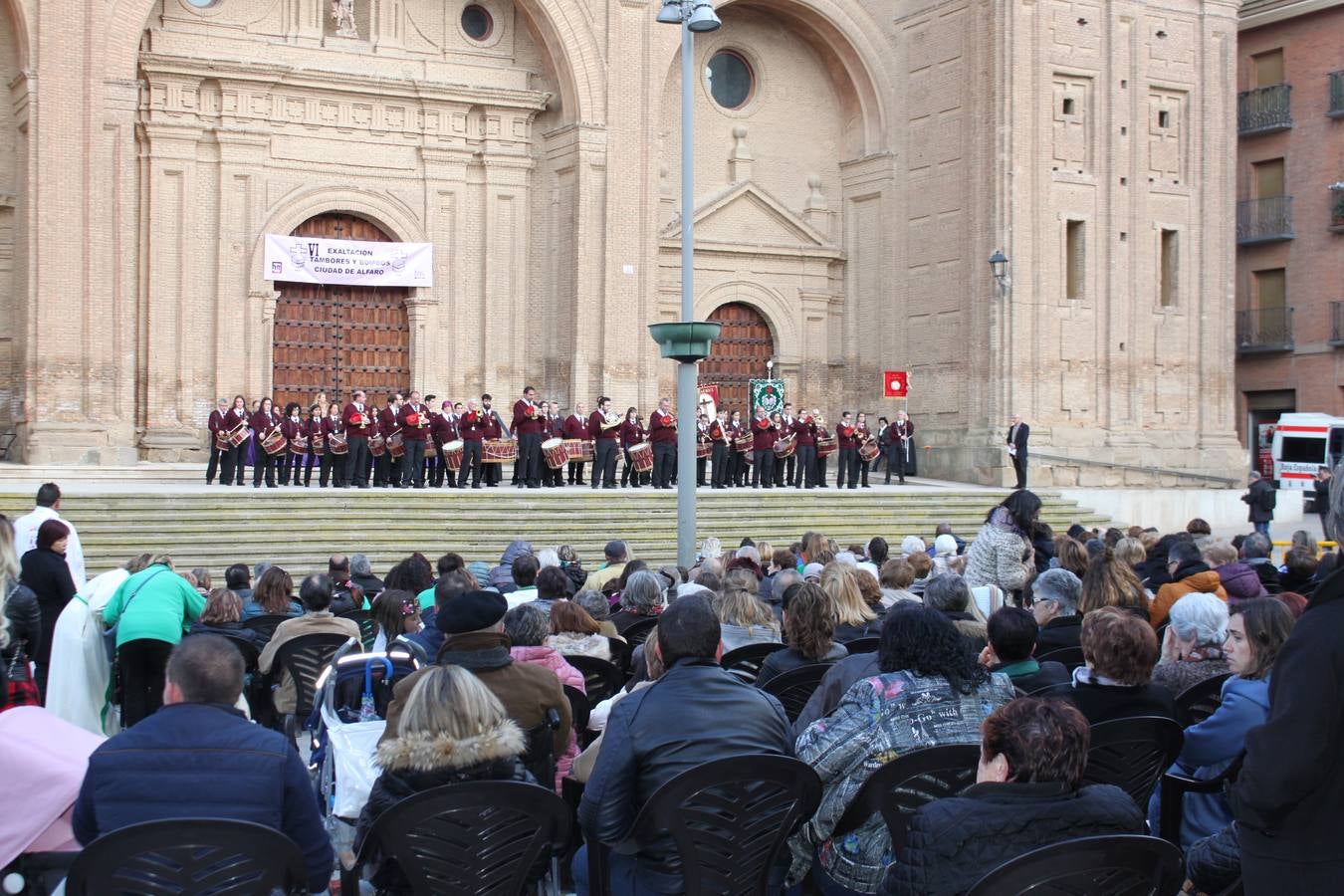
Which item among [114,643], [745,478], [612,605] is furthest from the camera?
[745,478]

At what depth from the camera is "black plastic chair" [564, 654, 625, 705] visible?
7027 millimetres

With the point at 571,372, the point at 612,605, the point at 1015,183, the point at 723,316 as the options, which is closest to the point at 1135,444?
the point at 1015,183

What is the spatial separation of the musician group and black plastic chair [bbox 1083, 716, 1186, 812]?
17291 mm

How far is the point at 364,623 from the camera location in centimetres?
947

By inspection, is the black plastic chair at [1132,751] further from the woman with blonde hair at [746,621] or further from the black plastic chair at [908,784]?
the woman with blonde hair at [746,621]

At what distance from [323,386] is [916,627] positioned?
2255 centimetres

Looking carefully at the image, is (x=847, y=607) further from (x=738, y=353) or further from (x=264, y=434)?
(x=738, y=353)

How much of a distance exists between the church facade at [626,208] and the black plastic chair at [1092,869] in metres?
21.3

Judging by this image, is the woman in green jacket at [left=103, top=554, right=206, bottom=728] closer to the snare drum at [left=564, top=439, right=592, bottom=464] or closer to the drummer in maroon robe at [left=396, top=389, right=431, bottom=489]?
the drummer in maroon robe at [left=396, top=389, right=431, bottom=489]

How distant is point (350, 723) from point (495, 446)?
16.8 m

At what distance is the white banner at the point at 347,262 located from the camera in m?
25.4

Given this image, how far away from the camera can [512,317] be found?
2742 centimetres

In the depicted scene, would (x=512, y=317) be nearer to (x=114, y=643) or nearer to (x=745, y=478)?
(x=745, y=478)

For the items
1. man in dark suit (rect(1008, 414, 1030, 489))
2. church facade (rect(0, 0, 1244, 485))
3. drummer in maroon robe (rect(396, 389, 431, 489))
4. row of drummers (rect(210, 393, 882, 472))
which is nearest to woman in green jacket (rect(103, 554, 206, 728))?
row of drummers (rect(210, 393, 882, 472))
